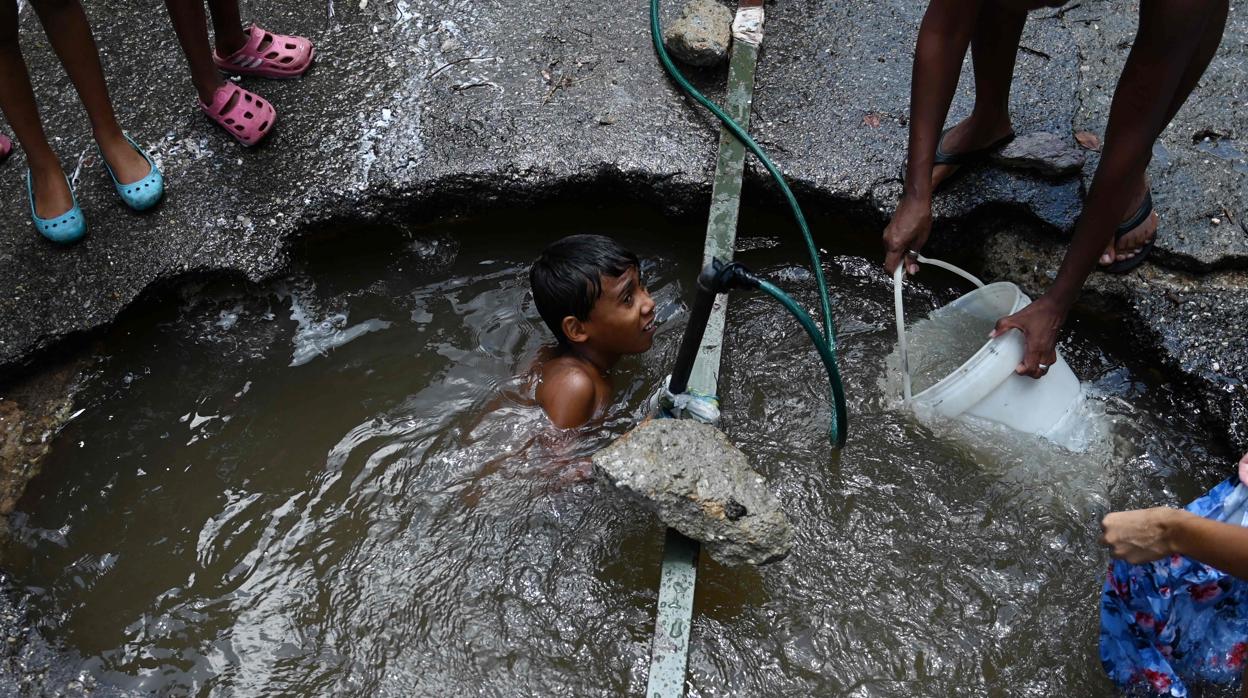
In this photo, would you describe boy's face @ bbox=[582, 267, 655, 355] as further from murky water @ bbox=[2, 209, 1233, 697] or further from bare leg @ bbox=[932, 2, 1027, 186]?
bare leg @ bbox=[932, 2, 1027, 186]

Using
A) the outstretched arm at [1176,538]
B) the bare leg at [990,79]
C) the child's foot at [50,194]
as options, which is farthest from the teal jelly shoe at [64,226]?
the outstretched arm at [1176,538]

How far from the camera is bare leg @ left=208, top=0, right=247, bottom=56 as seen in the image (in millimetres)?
3445

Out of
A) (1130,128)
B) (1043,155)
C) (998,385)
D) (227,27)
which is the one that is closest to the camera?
(1130,128)

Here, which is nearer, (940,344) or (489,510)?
(489,510)

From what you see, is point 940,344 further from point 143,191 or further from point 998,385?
point 143,191

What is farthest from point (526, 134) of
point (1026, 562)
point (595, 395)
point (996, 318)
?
point (1026, 562)

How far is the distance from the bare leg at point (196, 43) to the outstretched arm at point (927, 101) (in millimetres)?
2369

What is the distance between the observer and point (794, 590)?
2.62 m

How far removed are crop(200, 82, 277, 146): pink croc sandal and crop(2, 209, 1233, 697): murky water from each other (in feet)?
1.68

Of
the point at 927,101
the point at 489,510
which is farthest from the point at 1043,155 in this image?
the point at 489,510

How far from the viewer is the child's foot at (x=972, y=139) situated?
3.21 meters

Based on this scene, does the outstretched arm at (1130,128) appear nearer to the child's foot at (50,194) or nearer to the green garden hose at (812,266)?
the green garden hose at (812,266)

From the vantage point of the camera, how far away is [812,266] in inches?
136

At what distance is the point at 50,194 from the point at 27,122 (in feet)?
0.79
